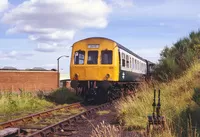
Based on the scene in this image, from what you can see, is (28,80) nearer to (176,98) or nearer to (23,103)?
(23,103)

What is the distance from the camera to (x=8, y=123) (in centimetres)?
1051

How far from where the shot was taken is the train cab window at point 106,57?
18.8 metres

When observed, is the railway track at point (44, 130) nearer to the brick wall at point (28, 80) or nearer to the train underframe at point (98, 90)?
the train underframe at point (98, 90)

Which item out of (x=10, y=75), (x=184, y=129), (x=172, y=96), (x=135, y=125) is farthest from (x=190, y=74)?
(x=10, y=75)

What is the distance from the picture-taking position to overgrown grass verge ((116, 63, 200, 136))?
846cm

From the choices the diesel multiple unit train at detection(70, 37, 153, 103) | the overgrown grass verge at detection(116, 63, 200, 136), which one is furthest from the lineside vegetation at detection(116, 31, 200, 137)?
the diesel multiple unit train at detection(70, 37, 153, 103)

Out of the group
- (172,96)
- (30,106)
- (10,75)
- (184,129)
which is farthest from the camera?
(10,75)

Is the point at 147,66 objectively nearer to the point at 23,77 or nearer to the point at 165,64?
the point at 165,64

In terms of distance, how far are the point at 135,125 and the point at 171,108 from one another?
4.16ft

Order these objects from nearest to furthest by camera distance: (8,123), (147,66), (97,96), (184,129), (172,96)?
(184,129) → (8,123) → (172,96) → (97,96) → (147,66)

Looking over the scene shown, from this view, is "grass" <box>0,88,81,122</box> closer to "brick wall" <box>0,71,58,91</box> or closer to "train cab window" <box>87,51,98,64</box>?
"train cab window" <box>87,51,98,64</box>

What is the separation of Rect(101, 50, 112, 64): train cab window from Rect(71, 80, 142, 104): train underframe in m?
1.02

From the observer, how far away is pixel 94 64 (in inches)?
742

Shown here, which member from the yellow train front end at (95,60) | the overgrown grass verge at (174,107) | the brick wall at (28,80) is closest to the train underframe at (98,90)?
the yellow train front end at (95,60)
